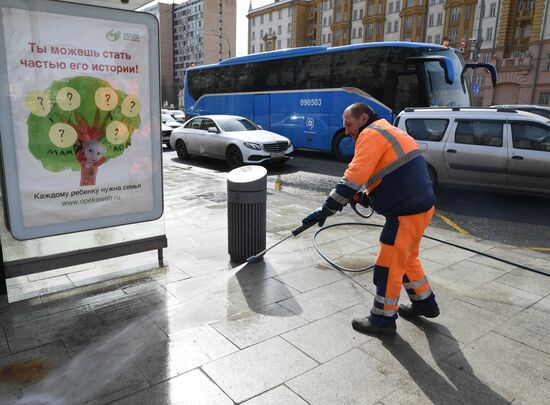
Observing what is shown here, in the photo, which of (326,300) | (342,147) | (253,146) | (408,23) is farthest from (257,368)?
(408,23)

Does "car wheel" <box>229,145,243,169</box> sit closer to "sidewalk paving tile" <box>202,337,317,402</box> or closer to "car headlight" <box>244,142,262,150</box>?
"car headlight" <box>244,142,262,150</box>

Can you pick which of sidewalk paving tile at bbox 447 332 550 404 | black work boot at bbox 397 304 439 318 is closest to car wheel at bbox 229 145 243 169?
black work boot at bbox 397 304 439 318

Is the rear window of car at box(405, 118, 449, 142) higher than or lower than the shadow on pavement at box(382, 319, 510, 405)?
higher

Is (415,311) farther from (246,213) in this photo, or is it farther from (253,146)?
(253,146)

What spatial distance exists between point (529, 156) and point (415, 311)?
223 inches

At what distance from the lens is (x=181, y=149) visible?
14680 mm

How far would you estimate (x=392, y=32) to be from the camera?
2489 inches

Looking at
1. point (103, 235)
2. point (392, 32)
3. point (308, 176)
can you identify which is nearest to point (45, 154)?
point (103, 235)

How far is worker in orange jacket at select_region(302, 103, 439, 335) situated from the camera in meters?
3.11

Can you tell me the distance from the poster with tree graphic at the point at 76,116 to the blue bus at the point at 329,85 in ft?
31.2

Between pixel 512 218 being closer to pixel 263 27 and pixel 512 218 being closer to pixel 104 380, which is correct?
pixel 104 380

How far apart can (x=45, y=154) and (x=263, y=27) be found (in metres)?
92.4

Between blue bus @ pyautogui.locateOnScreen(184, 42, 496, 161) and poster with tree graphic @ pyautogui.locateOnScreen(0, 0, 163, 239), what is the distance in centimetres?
951

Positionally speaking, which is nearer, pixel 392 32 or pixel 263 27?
Result: pixel 392 32
